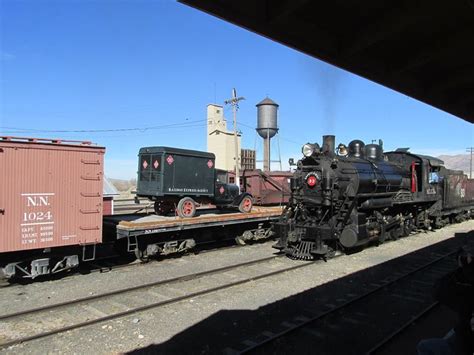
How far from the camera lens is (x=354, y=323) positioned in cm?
655

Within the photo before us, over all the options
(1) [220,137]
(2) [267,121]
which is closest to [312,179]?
(2) [267,121]

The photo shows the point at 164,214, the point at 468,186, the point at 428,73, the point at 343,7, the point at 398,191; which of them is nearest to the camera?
the point at 343,7

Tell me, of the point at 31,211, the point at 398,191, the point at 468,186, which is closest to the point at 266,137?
the point at 468,186

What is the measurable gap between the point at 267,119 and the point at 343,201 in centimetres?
4191

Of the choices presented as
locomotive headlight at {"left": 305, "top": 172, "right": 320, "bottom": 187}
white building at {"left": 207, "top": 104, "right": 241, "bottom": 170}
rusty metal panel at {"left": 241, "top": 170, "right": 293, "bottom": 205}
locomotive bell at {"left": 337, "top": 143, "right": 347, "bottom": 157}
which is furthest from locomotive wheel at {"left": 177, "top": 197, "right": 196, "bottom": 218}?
white building at {"left": 207, "top": 104, "right": 241, "bottom": 170}

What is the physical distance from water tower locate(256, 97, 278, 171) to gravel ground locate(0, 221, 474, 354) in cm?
3992

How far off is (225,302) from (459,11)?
19.5ft

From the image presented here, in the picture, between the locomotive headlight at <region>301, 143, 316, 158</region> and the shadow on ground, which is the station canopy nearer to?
the shadow on ground

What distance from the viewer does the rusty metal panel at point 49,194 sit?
8.44 m

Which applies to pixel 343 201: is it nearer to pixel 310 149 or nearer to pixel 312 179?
pixel 312 179

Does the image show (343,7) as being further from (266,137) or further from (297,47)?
(266,137)

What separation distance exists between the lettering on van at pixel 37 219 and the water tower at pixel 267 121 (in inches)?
1741

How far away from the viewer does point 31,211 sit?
875 cm

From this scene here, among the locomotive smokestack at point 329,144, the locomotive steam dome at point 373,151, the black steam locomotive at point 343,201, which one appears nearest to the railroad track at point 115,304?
the black steam locomotive at point 343,201
